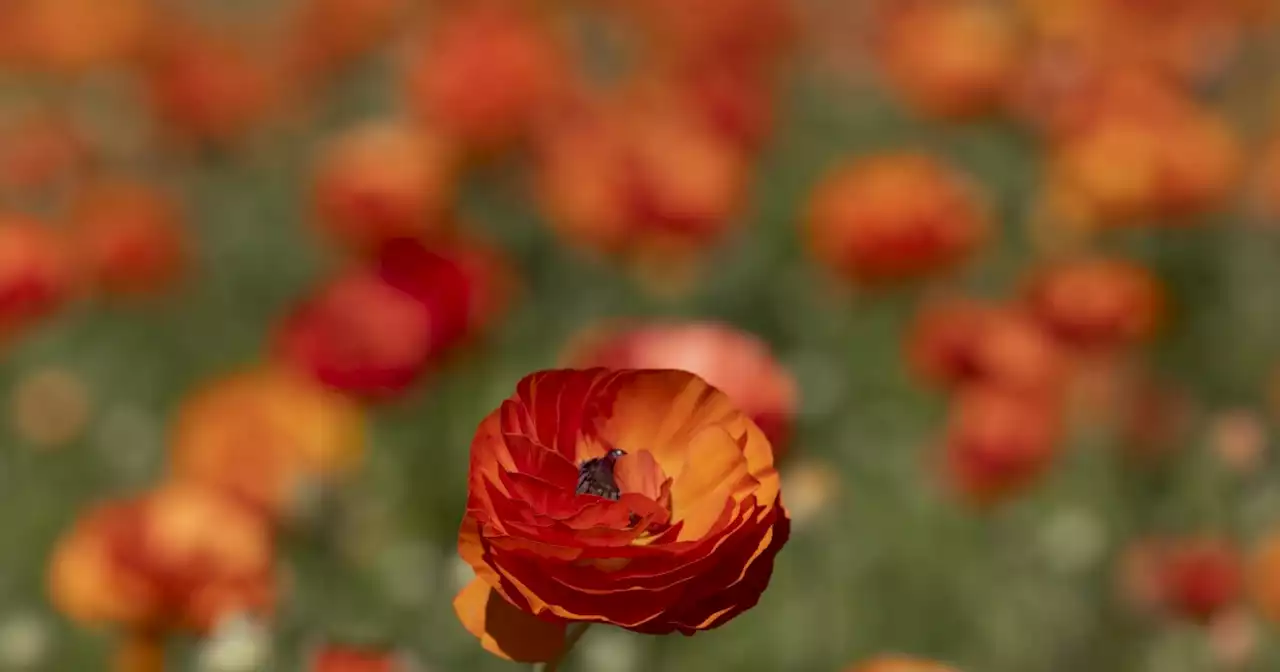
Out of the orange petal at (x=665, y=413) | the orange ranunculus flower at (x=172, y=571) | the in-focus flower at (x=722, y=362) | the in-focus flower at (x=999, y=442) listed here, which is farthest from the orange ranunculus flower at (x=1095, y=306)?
the orange petal at (x=665, y=413)

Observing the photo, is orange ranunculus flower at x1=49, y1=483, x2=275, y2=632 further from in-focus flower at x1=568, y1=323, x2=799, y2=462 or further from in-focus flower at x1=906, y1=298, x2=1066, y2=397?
in-focus flower at x1=906, y1=298, x2=1066, y2=397

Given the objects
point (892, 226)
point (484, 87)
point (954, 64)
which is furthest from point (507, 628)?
point (954, 64)

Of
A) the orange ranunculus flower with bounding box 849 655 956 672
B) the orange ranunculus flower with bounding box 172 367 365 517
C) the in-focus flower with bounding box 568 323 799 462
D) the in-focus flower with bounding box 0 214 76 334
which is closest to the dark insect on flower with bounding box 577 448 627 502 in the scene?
the orange ranunculus flower with bounding box 849 655 956 672

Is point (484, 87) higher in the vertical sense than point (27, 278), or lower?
higher

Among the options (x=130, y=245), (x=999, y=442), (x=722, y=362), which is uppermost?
(x=130, y=245)

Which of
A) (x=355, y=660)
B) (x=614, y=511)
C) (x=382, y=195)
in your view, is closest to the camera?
(x=614, y=511)

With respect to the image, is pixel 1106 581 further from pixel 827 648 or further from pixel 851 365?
pixel 851 365

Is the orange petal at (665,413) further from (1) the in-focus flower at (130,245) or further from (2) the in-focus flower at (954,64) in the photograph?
(2) the in-focus flower at (954,64)

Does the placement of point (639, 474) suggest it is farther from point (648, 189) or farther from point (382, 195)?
point (382, 195)
